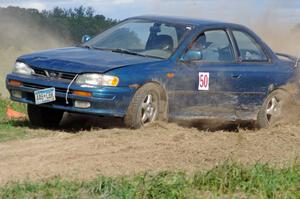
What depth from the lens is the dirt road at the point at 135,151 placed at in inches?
283

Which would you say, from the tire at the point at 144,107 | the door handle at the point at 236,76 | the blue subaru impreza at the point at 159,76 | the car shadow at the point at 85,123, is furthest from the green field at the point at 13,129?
the door handle at the point at 236,76

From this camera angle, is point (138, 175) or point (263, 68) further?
point (263, 68)

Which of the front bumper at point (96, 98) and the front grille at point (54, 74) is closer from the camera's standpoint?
the front bumper at point (96, 98)

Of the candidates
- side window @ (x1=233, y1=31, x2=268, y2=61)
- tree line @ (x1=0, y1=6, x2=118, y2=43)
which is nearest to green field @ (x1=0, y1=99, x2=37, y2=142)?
side window @ (x1=233, y1=31, x2=268, y2=61)

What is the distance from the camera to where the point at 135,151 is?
8125 mm

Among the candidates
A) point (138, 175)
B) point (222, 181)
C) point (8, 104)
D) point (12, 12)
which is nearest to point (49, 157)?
point (138, 175)

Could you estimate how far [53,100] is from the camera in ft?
31.1

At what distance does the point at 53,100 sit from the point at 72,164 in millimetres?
2278

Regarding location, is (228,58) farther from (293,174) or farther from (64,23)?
(64,23)

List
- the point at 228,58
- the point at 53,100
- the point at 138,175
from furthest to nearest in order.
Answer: the point at 228,58 < the point at 53,100 < the point at 138,175

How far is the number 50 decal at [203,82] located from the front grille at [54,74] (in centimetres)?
186

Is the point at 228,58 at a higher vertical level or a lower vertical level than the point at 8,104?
higher

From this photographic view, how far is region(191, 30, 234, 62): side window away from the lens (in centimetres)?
1063

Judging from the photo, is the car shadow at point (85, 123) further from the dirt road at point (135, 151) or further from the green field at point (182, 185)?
the green field at point (182, 185)
